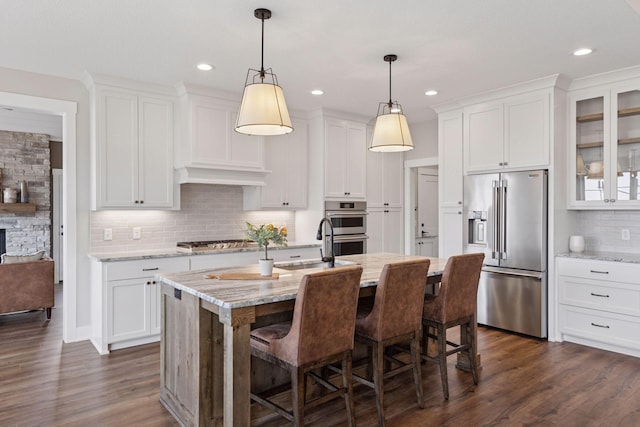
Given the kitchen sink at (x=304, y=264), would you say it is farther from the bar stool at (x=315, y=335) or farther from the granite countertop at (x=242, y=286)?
the bar stool at (x=315, y=335)

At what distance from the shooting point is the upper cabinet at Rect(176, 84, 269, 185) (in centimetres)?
461

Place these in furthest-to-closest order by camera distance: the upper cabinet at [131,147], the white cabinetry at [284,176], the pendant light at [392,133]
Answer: the white cabinetry at [284,176]
the upper cabinet at [131,147]
the pendant light at [392,133]

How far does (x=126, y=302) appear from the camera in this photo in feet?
13.5

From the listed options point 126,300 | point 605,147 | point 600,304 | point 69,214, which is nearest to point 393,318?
point 600,304

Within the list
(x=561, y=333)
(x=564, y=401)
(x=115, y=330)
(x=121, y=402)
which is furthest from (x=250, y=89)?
(x=561, y=333)

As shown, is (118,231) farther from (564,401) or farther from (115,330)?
(564,401)

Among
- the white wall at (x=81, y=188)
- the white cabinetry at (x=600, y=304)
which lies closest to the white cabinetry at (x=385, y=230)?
the white cabinetry at (x=600, y=304)

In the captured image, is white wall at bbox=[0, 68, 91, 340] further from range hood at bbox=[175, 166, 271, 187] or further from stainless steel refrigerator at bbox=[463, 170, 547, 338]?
stainless steel refrigerator at bbox=[463, 170, 547, 338]

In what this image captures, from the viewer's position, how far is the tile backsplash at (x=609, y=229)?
4.34m

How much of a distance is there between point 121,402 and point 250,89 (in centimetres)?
226

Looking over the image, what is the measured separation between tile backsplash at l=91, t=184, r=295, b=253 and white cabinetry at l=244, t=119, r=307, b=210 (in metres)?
0.24

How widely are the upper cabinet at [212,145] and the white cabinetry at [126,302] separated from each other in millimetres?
996

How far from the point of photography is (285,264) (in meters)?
3.54

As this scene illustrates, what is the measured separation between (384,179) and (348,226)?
3.43ft
